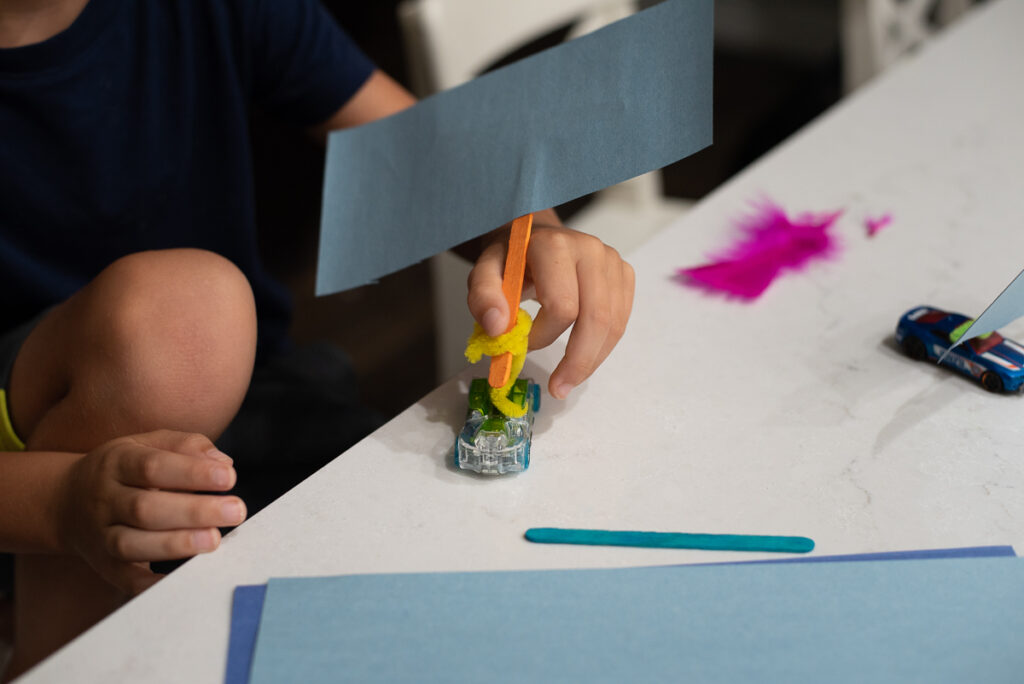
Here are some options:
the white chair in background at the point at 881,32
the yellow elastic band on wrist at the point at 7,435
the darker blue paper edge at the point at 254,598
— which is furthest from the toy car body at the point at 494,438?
the white chair in background at the point at 881,32

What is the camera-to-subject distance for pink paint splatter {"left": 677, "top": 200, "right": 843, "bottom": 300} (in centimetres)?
66

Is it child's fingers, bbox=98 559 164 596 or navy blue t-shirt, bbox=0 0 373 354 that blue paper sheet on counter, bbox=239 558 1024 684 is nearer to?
child's fingers, bbox=98 559 164 596

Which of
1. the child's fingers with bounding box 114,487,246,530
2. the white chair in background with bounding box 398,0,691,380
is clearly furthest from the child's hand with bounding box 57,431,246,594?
the white chair in background with bounding box 398,0,691,380

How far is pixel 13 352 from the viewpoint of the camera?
70 cm

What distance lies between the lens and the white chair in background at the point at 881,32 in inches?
57.6

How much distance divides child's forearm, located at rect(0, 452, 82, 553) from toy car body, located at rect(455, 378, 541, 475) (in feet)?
0.79

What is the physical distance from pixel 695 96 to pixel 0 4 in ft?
1.94

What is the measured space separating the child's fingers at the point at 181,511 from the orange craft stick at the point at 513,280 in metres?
0.15

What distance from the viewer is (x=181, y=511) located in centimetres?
45

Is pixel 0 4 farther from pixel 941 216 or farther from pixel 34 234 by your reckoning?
pixel 941 216

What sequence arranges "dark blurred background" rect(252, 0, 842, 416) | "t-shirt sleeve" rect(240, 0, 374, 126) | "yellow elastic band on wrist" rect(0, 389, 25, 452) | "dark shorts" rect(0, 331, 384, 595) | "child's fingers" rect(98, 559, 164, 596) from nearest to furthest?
"child's fingers" rect(98, 559, 164, 596) < "yellow elastic band on wrist" rect(0, 389, 25, 452) < "dark shorts" rect(0, 331, 384, 595) < "t-shirt sleeve" rect(240, 0, 374, 126) < "dark blurred background" rect(252, 0, 842, 416)

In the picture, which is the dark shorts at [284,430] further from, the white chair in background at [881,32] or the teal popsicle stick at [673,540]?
the white chair in background at [881,32]

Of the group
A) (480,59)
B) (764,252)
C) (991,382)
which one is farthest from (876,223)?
(480,59)

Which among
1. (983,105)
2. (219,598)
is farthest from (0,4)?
(983,105)
